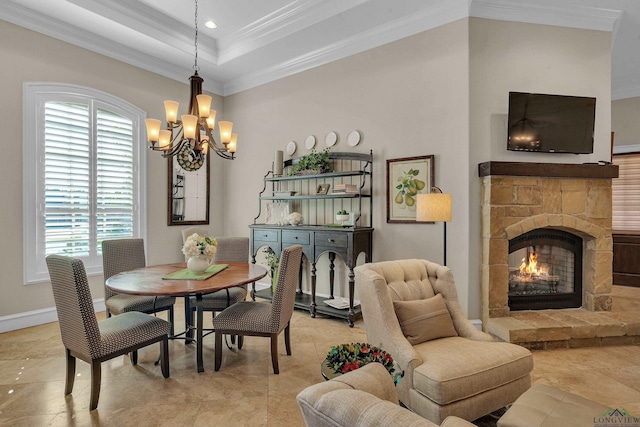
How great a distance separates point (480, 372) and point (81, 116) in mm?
4850

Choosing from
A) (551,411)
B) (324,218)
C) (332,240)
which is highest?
(324,218)

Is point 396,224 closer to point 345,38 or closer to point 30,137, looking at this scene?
point 345,38

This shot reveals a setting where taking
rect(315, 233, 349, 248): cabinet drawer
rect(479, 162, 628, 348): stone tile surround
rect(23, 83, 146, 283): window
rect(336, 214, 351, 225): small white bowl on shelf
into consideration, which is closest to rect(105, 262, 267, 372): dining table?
rect(315, 233, 349, 248): cabinet drawer

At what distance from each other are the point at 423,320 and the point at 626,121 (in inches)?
234

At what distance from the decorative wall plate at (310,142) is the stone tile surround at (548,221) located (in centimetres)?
214

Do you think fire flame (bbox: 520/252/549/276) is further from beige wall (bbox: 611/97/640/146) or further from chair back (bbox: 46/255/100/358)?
chair back (bbox: 46/255/100/358)

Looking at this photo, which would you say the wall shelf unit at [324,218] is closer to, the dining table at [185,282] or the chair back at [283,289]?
the dining table at [185,282]

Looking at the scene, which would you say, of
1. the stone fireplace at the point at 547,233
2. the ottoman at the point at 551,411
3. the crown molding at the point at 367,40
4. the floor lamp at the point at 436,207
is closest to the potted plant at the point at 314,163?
the crown molding at the point at 367,40

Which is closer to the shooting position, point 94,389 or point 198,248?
point 94,389

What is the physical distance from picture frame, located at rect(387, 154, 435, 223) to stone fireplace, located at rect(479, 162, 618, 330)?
1.79ft

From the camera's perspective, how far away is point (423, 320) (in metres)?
2.35

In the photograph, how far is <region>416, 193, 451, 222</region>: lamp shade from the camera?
125 inches

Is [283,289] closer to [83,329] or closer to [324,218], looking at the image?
[83,329]

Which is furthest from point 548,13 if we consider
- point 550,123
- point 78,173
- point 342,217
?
point 78,173
